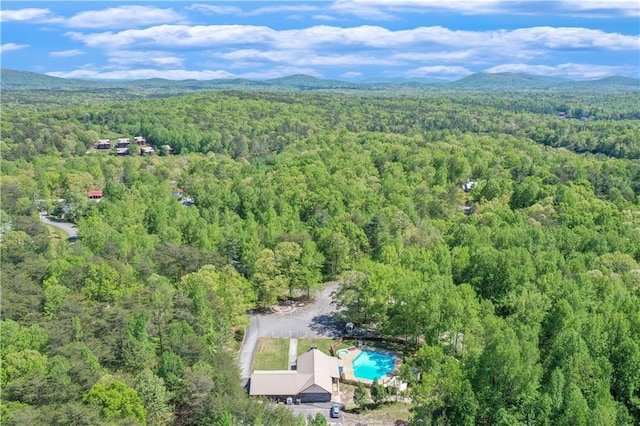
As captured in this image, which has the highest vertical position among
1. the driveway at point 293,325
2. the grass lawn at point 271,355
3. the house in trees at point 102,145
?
the house in trees at point 102,145

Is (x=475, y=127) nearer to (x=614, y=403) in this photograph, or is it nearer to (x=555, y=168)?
(x=555, y=168)

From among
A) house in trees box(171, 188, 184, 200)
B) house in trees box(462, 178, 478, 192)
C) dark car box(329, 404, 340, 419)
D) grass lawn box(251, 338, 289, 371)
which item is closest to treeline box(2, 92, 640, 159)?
house in trees box(462, 178, 478, 192)

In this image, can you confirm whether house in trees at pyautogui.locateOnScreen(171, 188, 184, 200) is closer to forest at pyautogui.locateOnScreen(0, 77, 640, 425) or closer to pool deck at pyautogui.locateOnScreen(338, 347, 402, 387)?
forest at pyautogui.locateOnScreen(0, 77, 640, 425)

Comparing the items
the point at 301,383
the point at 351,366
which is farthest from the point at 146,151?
the point at 301,383

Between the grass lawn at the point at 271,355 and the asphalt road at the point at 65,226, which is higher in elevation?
the asphalt road at the point at 65,226

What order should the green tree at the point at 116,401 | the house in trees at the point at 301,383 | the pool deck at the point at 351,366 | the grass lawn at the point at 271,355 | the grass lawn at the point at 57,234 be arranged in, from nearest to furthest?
the green tree at the point at 116,401 < the house in trees at the point at 301,383 < the pool deck at the point at 351,366 < the grass lawn at the point at 271,355 < the grass lawn at the point at 57,234

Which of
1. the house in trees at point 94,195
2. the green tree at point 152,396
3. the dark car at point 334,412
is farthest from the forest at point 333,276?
the dark car at point 334,412

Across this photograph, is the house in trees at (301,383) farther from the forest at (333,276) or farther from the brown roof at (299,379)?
the forest at (333,276)
